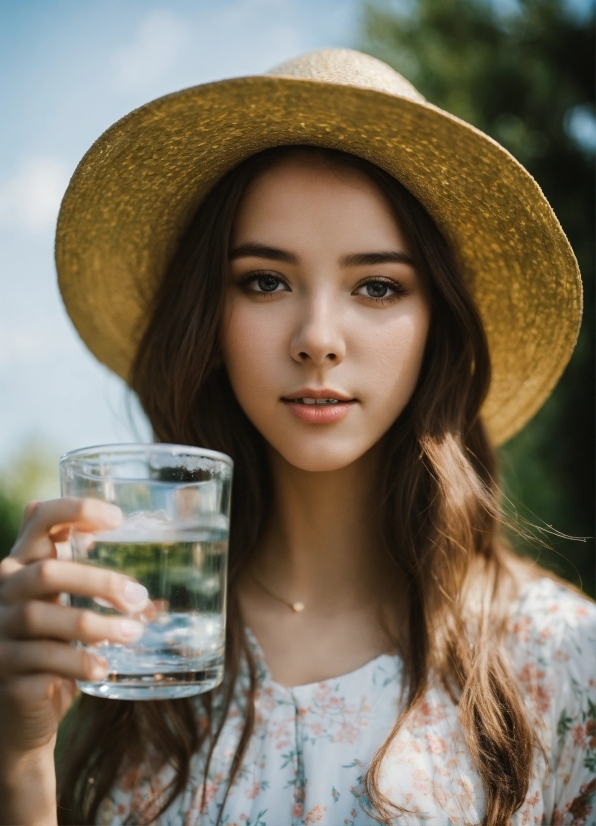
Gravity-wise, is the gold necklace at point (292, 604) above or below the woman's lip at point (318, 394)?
below

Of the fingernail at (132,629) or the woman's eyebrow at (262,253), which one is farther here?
the woman's eyebrow at (262,253)

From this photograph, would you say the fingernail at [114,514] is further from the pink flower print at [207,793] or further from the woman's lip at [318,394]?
the pink flower print at [207,793]

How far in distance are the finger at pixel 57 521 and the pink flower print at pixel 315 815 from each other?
2.59 ft

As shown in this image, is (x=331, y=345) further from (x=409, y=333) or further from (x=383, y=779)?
(x=383, y=779)

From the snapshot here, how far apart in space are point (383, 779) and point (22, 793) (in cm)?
71

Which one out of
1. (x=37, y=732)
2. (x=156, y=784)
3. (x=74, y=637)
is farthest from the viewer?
(x=156, y=784)

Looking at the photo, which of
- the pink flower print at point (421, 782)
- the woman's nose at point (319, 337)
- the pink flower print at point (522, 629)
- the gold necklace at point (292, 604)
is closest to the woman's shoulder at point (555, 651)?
the pink flower print at point (522, 629)

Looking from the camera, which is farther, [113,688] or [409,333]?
[409,333]

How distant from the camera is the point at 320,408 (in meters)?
1.65

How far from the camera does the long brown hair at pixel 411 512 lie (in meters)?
1.72

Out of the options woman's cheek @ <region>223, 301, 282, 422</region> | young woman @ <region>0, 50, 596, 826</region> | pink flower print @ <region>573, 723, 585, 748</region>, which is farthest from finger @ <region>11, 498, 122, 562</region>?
pink flower print @ <region>573, 723, 585, 748</region>

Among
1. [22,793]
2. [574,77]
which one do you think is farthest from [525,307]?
[574,77]

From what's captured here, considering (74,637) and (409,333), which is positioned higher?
(409,333)

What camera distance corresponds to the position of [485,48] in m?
4.49
